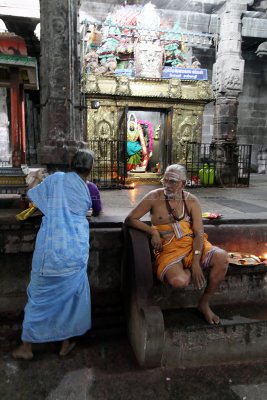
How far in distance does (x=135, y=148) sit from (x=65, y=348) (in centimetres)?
1054

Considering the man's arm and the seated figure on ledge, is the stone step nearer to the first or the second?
the man's arm

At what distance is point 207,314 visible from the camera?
3.24 m

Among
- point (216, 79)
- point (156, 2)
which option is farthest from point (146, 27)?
point (216, 79)

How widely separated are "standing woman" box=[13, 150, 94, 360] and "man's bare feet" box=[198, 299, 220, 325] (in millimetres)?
1175

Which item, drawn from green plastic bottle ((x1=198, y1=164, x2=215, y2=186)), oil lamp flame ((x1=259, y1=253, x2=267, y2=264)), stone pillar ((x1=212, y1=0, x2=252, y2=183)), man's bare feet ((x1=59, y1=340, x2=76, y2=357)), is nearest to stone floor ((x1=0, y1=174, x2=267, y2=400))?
man's bare feet ((x1=59, y1=340, x2=76, y2=357))

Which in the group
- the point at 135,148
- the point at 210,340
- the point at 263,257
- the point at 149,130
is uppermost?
the point at 149,130

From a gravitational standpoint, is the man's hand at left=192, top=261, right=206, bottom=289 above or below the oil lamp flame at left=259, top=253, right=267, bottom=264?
above

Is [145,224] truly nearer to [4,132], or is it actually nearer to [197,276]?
[197,276]

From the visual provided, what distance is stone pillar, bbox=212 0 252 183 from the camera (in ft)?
34.2

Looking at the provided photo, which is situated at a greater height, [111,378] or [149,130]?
[149,130]

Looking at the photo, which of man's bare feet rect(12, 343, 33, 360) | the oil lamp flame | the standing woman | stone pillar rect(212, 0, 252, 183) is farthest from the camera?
stone pillar rect(212, 0, 252, 183)

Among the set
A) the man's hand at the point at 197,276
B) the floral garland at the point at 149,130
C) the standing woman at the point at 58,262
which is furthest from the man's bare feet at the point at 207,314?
the floral garland at the point at 149,130

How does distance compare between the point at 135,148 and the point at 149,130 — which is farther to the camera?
the point at 149,130

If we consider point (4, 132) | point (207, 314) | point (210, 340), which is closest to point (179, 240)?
point (207, 314)
